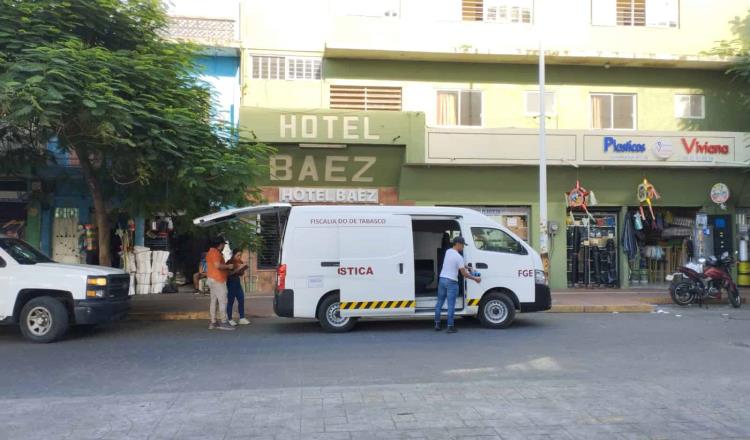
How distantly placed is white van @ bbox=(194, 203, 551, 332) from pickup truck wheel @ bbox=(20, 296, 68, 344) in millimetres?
2818

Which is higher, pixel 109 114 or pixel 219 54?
pixel 219 54

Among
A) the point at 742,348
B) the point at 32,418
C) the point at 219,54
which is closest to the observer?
the point at 32,418

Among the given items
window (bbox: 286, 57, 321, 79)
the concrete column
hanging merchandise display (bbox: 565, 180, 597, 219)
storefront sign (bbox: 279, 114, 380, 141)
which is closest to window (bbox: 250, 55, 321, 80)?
Answer: window (bbox: 286, 57, 321, 79)

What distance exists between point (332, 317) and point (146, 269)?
7.99 meters

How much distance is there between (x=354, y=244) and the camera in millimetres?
10383

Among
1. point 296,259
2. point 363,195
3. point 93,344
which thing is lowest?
point 93,344

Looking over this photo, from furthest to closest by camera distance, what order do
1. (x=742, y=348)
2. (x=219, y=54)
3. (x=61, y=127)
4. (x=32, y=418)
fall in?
(x=219, y=54) < (x=61, y=127) < (x=742, y=348) < (x=32, y=418)

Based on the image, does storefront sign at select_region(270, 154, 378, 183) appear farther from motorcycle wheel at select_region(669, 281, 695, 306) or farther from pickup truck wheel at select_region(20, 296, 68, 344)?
motorcycle wheel at select_region(669, 281, 695, 306)

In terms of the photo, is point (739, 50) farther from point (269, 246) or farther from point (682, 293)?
point (269, 246)

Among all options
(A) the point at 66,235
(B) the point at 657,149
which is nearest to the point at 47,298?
(A) the point at 66,235

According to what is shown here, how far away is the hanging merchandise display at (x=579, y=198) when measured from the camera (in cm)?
1767

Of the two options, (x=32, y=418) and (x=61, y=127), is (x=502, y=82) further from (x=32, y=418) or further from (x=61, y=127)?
(x=32, y=418)

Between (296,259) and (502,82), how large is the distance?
10627 mm

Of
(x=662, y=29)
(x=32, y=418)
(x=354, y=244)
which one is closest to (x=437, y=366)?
(x=354, y=244)
